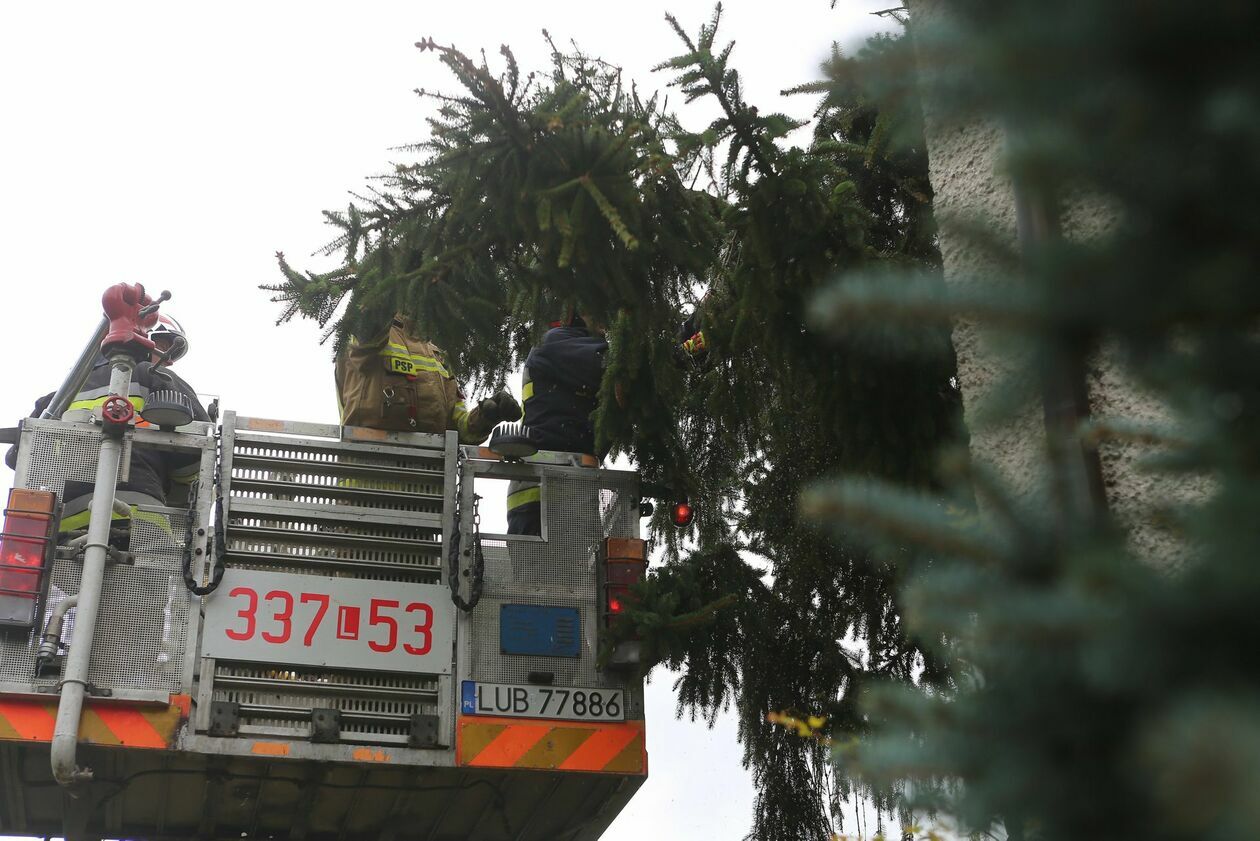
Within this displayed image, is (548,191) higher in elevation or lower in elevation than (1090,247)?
higher

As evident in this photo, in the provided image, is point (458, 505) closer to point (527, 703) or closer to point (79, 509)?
point (527, 703)

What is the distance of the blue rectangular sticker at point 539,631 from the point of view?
6277 millimetres

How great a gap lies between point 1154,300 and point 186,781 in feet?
18.2

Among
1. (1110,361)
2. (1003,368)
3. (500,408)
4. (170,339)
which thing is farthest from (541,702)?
(1110,361)

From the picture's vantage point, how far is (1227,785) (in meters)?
0.85

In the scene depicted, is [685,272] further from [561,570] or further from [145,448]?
[145,448]

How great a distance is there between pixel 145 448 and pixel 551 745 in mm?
2300

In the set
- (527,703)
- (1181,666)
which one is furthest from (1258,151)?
(527,703)

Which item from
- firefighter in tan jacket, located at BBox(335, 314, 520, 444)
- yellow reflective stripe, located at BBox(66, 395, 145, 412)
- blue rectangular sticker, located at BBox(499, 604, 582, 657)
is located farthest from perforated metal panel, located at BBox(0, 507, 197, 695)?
blue rectangular sticker, located at BBox(499, 604, 582, 657)

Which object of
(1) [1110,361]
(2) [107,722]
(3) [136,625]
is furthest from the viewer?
(3) [136,625]

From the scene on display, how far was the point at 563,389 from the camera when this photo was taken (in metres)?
7.28

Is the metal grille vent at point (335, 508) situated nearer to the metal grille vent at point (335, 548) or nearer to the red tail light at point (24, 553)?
the metal grille vent at point (335, 548)

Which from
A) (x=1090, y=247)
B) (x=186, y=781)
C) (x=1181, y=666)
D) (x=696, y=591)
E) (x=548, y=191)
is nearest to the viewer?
(x=1181, y=666)

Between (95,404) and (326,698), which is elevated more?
(95,404)
